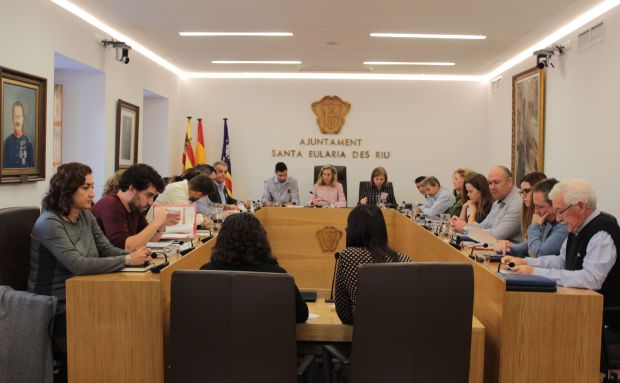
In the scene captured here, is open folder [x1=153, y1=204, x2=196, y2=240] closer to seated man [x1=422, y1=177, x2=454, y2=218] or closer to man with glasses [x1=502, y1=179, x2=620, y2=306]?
man with glasses [x1=502, y1=179, x2=620, y2=306]

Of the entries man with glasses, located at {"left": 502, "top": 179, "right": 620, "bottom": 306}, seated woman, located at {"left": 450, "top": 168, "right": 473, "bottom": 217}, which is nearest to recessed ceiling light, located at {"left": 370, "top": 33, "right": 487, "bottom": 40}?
seated woman, located at {"left": 450, "top": 168, "right": 473, "bottom": 217}

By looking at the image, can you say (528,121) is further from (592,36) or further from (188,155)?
(188,155)

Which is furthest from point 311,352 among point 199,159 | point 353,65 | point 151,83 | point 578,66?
point 199,159

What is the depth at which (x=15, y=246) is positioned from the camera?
9.42 feet

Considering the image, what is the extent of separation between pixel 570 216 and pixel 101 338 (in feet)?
7.36

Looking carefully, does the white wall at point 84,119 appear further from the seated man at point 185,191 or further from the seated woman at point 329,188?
the seated woman at point 329,188

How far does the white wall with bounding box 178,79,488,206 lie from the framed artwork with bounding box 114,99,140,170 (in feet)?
7.54

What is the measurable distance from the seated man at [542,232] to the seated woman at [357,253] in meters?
1.00

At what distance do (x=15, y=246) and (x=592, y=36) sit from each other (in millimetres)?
5563

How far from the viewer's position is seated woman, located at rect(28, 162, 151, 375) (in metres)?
2.55

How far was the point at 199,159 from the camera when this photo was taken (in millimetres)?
9820

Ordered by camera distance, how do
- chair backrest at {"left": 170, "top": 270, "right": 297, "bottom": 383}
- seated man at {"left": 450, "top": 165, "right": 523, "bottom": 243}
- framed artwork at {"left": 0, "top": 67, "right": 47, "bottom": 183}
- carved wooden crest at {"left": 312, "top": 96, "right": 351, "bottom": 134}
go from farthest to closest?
carved wooden crest at {"left": 312, "top": 96, "right": 351, "bottom": 134} → framed artwork at {"left": 0, "top": 67, "right": 47, "bottom": 183} → seated man at {"left": 450, "top": 165, "right": 523, "bottom": 243} → chair backrest at {"left": 170, "top": 270, "right": 297, "bottom": 383}

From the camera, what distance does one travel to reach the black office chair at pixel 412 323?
2.14 meters

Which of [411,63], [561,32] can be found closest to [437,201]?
[561,32]
